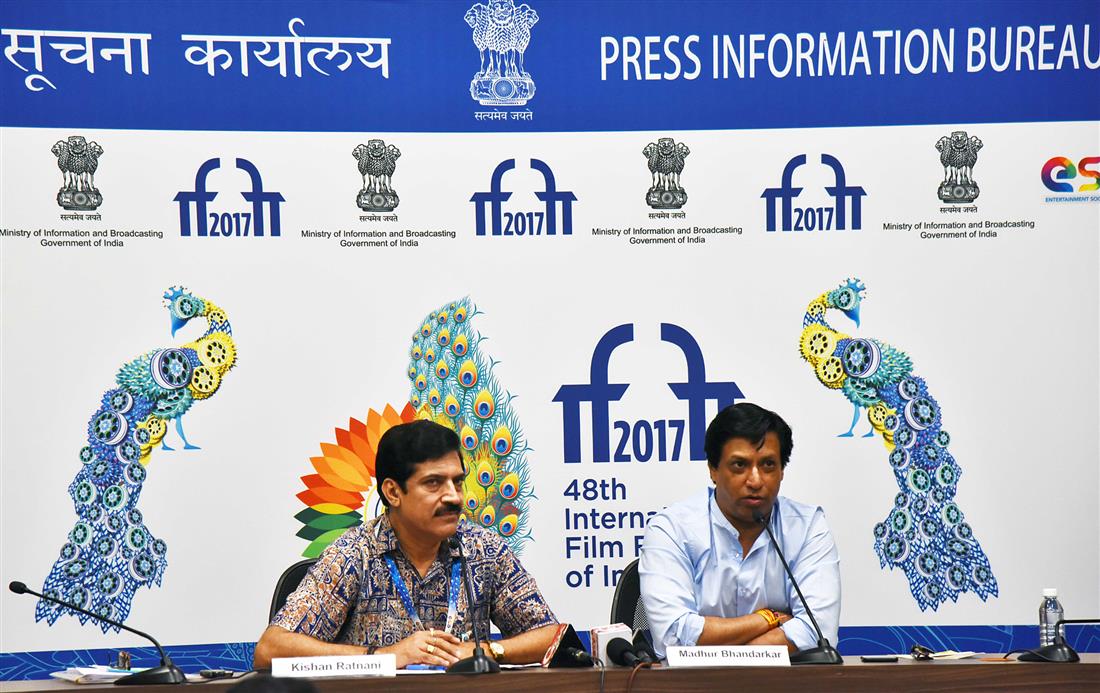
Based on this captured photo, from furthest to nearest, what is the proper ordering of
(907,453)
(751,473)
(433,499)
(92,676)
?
1. (907,453)
2. (751,473)
3. (433,499)
4. (92,676)

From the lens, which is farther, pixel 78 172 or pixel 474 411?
pixel 474 411

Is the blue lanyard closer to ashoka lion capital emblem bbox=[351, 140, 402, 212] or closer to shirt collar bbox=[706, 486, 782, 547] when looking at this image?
shirt collar bbox=[706, 486, 782, 547]

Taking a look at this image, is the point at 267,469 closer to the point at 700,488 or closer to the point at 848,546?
the point at 700,488

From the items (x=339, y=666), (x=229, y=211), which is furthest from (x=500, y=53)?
(x=339, y=666)

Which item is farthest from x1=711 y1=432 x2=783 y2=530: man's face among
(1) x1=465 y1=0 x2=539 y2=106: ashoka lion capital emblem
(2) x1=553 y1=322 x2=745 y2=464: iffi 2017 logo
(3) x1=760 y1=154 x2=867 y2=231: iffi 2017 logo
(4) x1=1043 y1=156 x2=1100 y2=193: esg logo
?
(4) x1=1043 y1=156 x2=1100 y2=193: esg logo

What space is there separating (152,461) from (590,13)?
2325mm

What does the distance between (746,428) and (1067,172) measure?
2018 millimetres

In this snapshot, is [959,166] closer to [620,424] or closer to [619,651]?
[620,424]

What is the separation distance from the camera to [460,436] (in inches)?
168

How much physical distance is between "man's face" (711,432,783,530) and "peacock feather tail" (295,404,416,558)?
1.49m

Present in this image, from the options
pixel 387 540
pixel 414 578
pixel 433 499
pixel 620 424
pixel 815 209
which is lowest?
pixel 414 578

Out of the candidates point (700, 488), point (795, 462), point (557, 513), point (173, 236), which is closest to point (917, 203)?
point (795, 462)

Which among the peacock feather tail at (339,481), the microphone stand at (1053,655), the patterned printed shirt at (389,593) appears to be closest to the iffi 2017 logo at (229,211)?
the peacock feather tail at (339,481)

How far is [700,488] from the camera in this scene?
4301 mm
